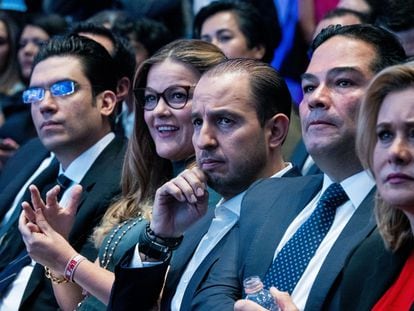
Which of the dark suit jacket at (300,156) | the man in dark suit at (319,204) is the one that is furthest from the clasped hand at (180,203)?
the dark suit jacket at (300,156)

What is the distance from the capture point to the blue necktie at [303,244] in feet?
10.5

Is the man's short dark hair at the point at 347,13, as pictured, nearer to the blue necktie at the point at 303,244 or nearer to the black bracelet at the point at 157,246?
the black bracelet at the point at 157,246

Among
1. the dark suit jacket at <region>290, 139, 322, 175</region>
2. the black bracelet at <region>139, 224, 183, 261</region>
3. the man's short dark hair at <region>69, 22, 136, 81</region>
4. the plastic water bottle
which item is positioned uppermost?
the man's short dark hair at <region>69, 22, 136, 81</region>

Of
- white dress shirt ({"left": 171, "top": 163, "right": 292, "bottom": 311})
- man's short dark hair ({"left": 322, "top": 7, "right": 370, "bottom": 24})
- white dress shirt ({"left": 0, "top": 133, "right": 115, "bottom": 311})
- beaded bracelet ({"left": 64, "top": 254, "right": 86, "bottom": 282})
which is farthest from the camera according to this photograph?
man's short dark hair ({"left": 322, "top": 7, "right": 370, "bottom": 24})

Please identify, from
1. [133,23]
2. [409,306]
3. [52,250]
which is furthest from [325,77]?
[133,23]

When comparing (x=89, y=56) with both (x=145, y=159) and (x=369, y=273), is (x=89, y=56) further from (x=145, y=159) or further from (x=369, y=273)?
(x=369, y=273)

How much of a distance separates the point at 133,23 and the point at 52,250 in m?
2.60

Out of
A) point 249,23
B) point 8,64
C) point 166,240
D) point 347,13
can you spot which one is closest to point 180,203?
point 166,240

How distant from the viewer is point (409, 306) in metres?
2.78

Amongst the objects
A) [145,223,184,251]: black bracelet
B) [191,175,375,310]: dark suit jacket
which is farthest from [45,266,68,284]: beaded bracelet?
[191,175,375,310]: dark suit jacket

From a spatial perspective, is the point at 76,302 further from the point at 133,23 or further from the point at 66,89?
the point at 133,23

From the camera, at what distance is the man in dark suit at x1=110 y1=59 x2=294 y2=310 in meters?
3.62

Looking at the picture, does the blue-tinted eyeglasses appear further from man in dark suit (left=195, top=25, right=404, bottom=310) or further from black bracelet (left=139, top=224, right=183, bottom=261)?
man in dark suit (left=195, top=25, right=404, bottom=310)

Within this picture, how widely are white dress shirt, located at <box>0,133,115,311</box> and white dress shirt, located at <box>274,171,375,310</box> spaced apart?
1.60 metres
